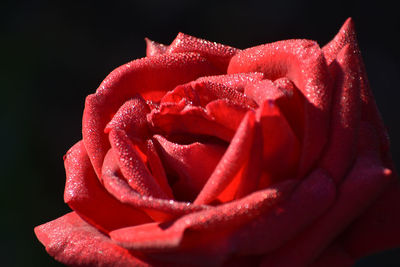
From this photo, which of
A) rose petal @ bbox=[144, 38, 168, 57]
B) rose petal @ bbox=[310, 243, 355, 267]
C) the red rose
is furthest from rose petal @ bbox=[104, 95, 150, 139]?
rose petal @ bbox=[310, 243, 355, 267]

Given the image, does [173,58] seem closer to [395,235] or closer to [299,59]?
[299,59]

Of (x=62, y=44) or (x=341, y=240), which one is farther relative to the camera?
(x=62, y=44)

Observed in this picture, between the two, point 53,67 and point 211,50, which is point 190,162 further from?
point 53,67

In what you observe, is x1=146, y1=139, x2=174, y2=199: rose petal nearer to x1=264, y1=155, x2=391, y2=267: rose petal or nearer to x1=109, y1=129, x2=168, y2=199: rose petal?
x1=109, y1=129, x2=168, y2=199: rose petal

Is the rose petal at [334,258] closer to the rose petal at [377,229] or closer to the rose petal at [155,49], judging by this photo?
the rose petal at [377,229]

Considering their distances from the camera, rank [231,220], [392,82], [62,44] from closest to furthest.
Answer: [231,220] < [392,82] < [62,44]

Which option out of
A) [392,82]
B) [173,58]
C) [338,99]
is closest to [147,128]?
[173,58]

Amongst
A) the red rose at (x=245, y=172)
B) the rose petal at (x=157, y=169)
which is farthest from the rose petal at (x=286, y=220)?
the rose petal at (x=157, y=169)
